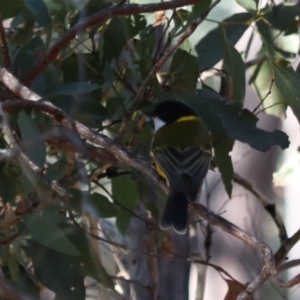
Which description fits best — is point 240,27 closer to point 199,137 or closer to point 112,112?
point 199,137

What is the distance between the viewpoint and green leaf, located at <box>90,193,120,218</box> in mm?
1562

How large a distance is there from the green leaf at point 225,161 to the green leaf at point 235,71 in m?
0.11

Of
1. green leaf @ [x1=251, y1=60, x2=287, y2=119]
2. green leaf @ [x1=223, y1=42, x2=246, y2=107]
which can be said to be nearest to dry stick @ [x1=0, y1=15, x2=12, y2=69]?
green leaf @ [x1=223, y1=42, x2=246, y2=107]

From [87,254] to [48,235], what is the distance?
28 cm

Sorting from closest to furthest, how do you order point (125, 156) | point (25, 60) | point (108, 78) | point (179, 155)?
point (125, 156) < point (108, 78) < point (25, 60) < point (179, 155)

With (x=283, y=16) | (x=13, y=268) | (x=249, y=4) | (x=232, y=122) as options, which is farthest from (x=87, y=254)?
(x=283, y=16)

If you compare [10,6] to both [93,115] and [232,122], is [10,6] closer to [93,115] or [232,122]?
[93,115]

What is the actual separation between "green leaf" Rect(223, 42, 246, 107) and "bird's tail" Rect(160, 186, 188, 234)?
0.35 metres

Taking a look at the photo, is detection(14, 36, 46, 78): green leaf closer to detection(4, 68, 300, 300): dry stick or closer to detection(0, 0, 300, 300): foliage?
detection(0, 0, 300, 300): foliage

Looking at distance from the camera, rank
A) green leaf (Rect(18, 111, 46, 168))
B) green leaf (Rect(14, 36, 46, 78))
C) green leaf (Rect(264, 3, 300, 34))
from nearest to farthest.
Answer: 1. green leaf (Rect(18, 111, 46, 168))
2. green leaf (Rect(14, 36, 46, 78))
3. green leaf (Rect(264, 3, 300, 34))

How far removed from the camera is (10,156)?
1271 millimetres

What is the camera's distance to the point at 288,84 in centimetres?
167

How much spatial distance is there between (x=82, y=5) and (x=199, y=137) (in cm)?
50

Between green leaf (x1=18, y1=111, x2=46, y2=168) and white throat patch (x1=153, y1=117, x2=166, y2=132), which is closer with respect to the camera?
green leaf (x1=18, y1=111, x2=46, y2=168)
